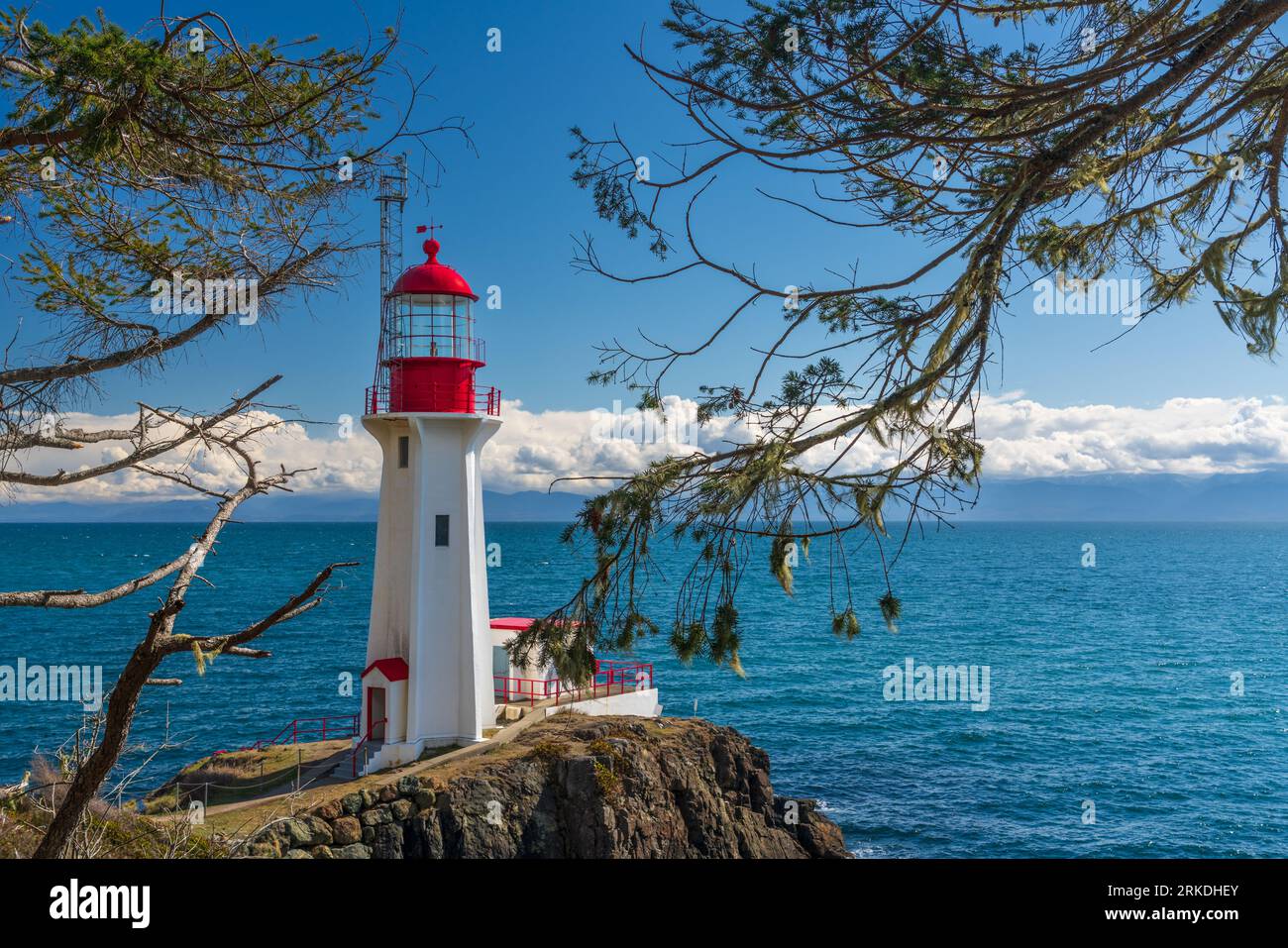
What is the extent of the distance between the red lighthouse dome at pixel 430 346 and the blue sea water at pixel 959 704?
588cm

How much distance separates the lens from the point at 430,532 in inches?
755

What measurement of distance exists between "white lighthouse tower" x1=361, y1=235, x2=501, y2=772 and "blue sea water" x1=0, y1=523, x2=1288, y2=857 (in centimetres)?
425

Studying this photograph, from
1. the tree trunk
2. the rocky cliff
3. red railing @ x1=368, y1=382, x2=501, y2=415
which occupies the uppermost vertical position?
red railing @ x1=368, y1=382, x2=501, y2=415

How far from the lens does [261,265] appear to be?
7945 mm

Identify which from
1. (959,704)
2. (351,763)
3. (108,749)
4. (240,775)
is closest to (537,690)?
(351,763)

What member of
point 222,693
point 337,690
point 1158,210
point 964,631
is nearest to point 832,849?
point 1158,210

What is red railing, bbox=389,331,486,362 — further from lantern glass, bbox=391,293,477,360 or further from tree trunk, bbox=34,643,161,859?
tree trunk, bbox=34,643,161,859

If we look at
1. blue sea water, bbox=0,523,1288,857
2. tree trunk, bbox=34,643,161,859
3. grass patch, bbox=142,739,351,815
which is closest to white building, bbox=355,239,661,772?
grass patch, bbox=142,739,351,815

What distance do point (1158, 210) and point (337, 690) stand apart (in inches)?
1333

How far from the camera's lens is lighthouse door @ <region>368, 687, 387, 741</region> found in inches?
753

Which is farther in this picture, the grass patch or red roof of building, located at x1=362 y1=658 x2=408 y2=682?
red roof of building, located at x1=362 y1=658 x2=408 y2=682

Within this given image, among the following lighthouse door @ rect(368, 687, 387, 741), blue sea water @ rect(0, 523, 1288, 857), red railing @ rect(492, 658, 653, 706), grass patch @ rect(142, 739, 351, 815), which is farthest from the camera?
blue sea water @ rect(0, 523, 1288, 857)
